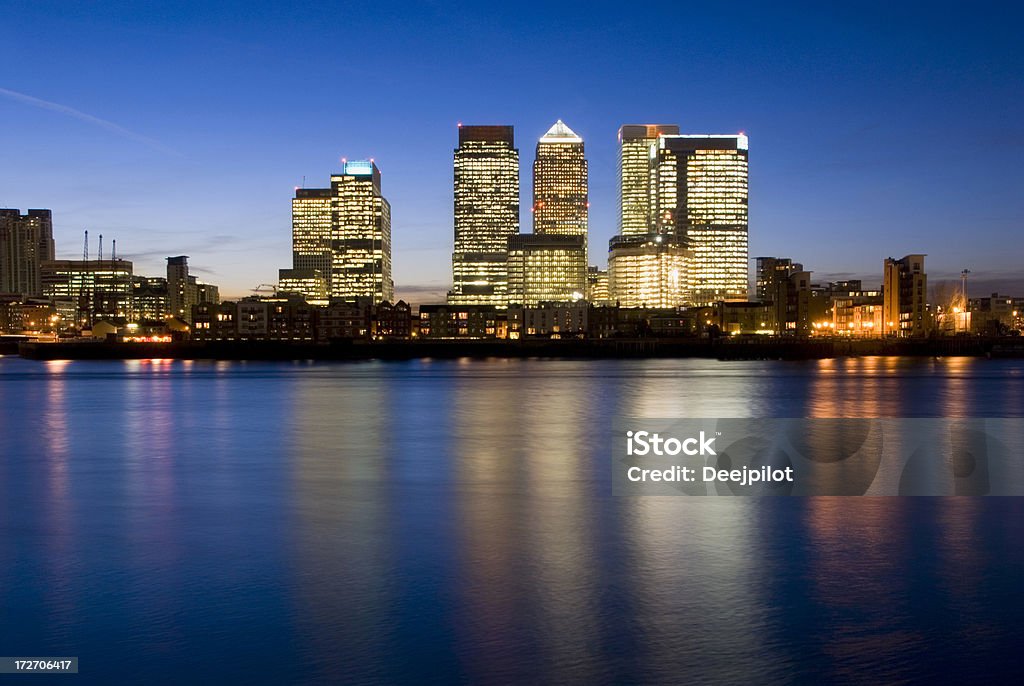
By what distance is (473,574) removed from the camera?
1369 cm

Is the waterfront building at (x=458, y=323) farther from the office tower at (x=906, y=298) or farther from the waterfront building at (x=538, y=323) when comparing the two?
the office tower at (x=906, y=298)

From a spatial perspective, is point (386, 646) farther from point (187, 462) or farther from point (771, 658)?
point (187, 462)

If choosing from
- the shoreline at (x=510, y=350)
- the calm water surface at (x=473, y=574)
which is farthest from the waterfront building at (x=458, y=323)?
the calm water surface at (x=473, y=574)

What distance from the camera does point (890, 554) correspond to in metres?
14.7

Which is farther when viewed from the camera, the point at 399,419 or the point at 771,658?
the point at 399,419

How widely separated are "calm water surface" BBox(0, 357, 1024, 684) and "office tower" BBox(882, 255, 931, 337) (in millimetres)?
167368

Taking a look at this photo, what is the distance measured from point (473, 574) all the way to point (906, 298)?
183345mm

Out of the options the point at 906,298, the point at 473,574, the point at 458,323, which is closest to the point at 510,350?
the point at 458,323

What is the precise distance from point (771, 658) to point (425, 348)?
12476 centimetres

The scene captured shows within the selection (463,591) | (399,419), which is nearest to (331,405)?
(399,419)

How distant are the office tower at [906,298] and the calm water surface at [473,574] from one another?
167368 millimetres

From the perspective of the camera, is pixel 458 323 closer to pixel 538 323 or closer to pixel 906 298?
pixel 538 323

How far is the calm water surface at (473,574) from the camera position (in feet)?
33.8

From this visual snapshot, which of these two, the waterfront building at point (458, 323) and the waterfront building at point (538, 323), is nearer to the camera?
the waterfront building at point (458, 323)
